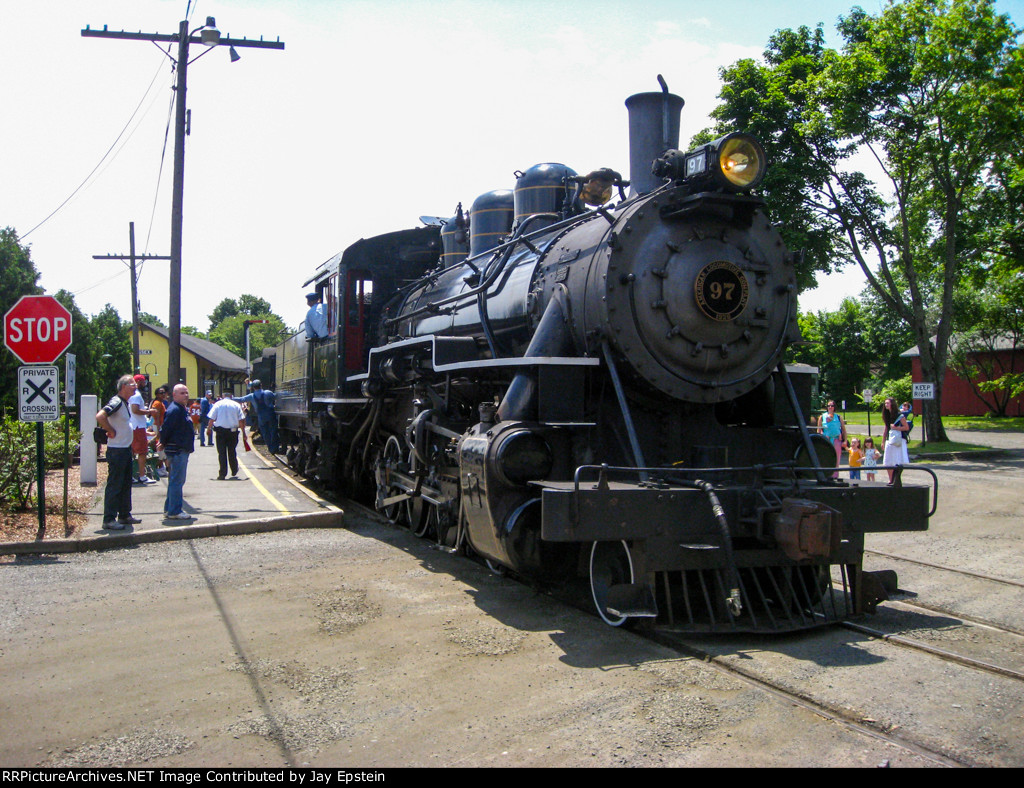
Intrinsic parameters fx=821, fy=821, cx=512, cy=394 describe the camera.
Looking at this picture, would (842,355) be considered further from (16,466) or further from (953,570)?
(16,466)

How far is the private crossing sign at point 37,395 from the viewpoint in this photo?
8.32m

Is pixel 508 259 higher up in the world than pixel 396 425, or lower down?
higher up

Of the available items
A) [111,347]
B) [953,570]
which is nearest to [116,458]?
[953,570]

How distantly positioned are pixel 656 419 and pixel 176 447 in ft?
19.4

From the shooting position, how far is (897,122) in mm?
19156

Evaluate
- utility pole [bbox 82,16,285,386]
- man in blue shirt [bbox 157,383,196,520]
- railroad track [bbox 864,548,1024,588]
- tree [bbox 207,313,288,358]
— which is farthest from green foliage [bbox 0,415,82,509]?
tree [bbox 207,313,288,358]

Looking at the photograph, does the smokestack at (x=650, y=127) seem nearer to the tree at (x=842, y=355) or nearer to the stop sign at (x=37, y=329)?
the stop sign at (x=37, y=329)

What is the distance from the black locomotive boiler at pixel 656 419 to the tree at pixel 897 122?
1408cm

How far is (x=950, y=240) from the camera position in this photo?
19.8 meters

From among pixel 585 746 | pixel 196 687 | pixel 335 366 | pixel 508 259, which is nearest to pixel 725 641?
pixel 585 746

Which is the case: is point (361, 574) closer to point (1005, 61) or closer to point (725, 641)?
point (725, 641)

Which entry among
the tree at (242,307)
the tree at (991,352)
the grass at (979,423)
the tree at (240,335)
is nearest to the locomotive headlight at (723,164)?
the grass at (979,423)

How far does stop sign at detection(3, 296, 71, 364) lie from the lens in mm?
8422

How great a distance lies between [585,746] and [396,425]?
19.1 ft
